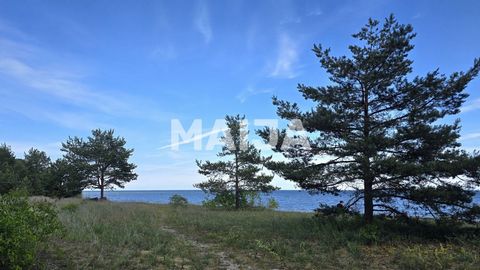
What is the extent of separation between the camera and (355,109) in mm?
11617

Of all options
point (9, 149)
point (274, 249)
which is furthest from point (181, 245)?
point (9, 149)

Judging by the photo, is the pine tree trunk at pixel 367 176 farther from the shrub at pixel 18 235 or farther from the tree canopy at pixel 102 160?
the tree canopy at pixel 102 160

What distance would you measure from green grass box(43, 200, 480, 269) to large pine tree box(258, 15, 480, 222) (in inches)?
41.3

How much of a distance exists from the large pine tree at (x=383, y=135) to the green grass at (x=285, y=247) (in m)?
1.05

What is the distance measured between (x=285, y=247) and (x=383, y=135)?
4.44m

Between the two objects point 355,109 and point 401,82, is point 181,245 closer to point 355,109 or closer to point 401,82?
point 355,109

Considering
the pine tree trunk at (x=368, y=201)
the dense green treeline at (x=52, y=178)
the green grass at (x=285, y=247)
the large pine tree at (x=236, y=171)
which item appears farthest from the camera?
the dense green treeline at (x=52, y=178)

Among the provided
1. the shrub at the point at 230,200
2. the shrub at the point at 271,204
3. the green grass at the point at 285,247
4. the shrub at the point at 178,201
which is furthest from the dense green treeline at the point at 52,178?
the green grass at the point at 285,247

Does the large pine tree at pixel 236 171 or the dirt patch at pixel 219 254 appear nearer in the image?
the dirt patch at pixel 219 254

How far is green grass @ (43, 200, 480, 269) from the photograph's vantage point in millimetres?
6955

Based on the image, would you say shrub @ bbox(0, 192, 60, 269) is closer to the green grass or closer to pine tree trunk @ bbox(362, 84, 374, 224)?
the green grass

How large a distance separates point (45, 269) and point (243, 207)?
66.4ft

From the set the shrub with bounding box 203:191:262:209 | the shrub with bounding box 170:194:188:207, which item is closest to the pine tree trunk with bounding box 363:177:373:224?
the shrub with bounding box 203:191:262:209

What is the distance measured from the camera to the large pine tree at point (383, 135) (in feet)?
32.3
